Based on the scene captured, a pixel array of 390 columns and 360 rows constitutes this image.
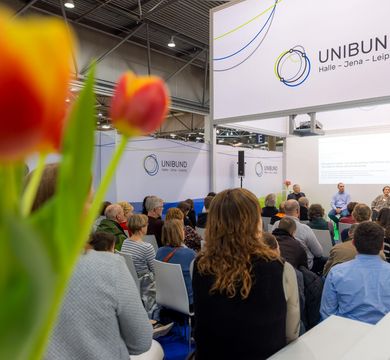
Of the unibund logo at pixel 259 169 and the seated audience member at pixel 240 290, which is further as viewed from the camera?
the unibund logo at pixel 259 169

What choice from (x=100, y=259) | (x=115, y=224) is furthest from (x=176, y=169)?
(x=100, y=259)

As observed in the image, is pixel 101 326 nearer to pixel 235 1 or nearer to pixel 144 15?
pixel 235 1

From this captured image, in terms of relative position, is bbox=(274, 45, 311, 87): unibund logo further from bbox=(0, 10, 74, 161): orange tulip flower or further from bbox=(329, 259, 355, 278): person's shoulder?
bbox=(0, 10, 74, 161): orange tulip flower

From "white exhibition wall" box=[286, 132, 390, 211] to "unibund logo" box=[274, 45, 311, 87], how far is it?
4.92 metres

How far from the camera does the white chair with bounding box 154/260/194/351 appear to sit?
9.47ft

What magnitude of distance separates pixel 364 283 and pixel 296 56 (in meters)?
2.53

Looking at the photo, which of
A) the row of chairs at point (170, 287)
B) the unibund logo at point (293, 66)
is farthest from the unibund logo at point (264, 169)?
the row of chairs at point (170, 287)

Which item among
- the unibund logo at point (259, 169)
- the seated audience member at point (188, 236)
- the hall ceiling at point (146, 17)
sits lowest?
the seated audience member at point (188, 236)

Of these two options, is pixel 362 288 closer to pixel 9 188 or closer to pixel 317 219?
pixel 9 188

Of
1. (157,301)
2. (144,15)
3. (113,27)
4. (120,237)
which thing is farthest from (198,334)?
(113,27)

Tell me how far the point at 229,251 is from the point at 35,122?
57.6 inches

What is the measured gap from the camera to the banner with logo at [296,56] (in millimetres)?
3504

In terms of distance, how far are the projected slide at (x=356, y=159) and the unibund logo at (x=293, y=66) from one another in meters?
4.92

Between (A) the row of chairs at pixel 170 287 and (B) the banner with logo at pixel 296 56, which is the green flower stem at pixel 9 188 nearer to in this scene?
(A) the row of chairs at pixel 170 287
